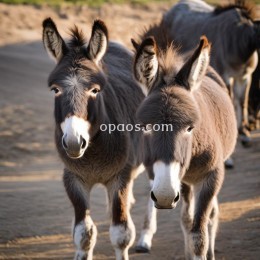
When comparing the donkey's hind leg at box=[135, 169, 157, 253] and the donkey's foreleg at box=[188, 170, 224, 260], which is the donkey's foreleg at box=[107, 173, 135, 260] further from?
the donkey's hind leg at box=[135, 169, 157, 253]

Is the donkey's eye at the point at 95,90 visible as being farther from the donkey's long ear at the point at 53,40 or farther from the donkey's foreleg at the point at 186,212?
the donkey's foreleg at the point at 186,212

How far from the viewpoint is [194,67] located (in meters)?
4.55

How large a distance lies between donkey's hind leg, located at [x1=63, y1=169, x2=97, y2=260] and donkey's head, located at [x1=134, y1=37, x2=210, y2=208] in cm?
124

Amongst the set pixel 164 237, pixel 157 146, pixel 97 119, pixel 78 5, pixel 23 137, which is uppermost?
pixel 157 146

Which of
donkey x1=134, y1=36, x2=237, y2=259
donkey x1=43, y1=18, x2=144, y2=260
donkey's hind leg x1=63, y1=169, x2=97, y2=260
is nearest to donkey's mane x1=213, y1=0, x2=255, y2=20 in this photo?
donkey x1=134, y1=36, x2=237, y2=259

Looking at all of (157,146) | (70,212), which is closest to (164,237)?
(70,212)

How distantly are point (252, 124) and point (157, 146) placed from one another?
801 cm

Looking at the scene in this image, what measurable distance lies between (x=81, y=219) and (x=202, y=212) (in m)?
1.26

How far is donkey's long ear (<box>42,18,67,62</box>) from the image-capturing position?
5172 mm

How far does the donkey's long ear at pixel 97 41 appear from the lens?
5.19 metres

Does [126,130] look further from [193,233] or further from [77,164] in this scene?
[193,233]

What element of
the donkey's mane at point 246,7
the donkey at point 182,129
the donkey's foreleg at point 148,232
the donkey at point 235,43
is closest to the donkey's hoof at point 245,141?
the donkey at point 235,43

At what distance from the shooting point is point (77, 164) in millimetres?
5352

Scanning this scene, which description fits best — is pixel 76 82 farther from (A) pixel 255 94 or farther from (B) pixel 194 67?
(A) pixel 255 94
